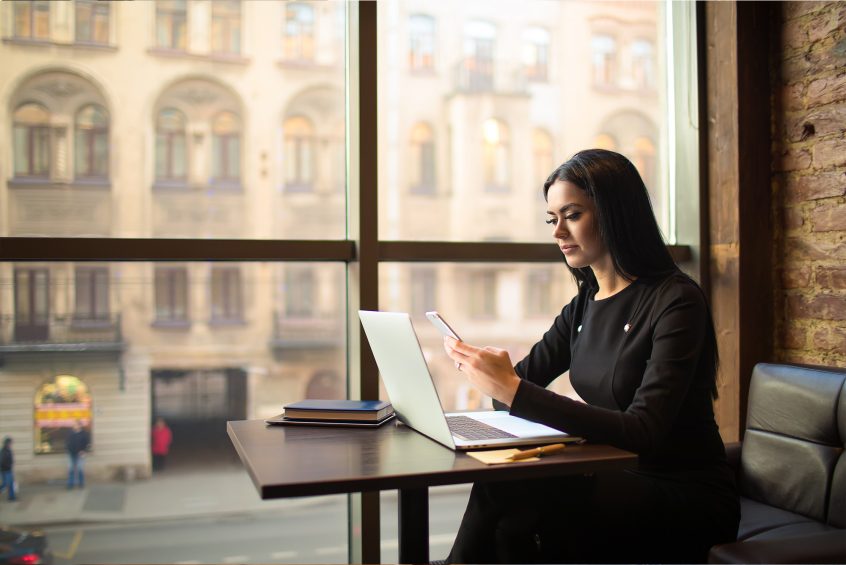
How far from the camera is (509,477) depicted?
4.28ft

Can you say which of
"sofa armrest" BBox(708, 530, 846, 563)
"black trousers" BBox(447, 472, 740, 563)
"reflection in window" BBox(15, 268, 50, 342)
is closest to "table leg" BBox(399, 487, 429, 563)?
"black trousers" BBox(447, 472, 740, 563)

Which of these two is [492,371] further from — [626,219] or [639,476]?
[626,219]

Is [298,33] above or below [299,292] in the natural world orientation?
above

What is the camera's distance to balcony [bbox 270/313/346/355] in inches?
98.3

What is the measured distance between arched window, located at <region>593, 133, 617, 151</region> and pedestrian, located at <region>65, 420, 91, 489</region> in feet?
6.98

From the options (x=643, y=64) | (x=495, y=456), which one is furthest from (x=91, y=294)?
(x=643, y=64)

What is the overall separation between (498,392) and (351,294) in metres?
0.99

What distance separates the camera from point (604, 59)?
289 centimetres

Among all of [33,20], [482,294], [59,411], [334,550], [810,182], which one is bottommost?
[334,550]

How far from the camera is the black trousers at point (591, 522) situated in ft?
4.84

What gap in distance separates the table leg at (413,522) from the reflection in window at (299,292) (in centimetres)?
108

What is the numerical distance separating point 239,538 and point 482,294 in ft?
3.98

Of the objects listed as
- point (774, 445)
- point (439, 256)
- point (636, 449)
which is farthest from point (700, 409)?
point (439, 256)

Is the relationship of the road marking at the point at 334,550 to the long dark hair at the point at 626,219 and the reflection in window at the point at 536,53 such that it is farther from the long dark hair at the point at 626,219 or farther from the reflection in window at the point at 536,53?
the reflection in window at the point at 536,53
